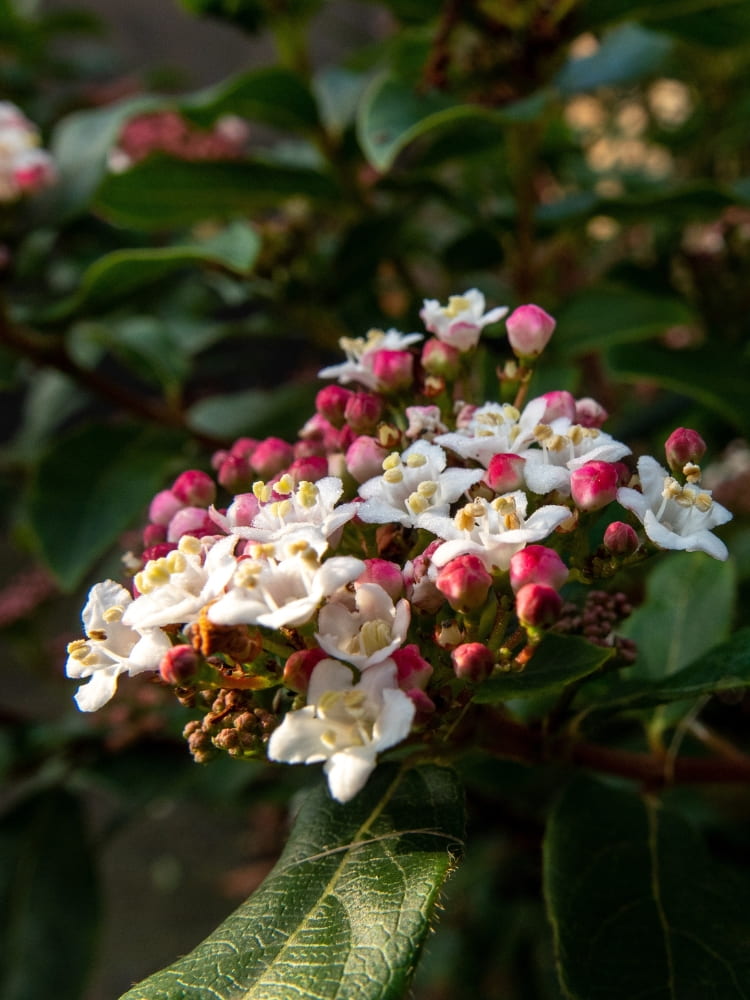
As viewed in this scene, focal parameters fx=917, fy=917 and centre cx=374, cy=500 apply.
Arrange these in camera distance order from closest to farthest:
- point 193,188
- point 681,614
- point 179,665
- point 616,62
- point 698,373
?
point 179,665 → point 681,614 → point 698,373 → point 193,188 → point 616,62

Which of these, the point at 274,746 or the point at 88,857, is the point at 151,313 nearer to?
the point at 88,857

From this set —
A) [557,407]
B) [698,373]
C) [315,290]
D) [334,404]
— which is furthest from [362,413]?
[315,290]

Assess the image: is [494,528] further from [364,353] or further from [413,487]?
[364,353]

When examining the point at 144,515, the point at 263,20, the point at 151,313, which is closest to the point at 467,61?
the point at 263,20

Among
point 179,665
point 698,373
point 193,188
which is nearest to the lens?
point 179,665

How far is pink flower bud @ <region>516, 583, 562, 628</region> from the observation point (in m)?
0.53

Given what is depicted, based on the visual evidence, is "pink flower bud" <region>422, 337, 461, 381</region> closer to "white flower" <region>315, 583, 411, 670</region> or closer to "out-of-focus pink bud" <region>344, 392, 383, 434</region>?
"out-of-focus pink bud" <region>344, 392, 383, 434</region>

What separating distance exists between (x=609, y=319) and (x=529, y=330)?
51 cm

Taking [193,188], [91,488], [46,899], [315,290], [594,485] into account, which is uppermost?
[594,485]

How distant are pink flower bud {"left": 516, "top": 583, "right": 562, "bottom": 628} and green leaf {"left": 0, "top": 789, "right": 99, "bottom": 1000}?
104cm

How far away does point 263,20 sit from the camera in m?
1.31

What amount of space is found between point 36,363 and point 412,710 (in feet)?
2.99

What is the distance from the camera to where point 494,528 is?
22.7 inches

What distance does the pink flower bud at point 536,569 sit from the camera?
1.77ft
